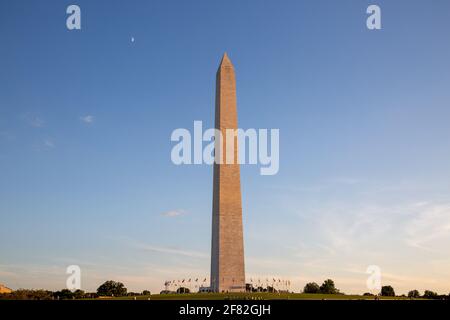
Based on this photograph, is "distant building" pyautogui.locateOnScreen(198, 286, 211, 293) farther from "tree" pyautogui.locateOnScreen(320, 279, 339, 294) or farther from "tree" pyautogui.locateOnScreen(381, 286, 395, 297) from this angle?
"tree" pyautogui.locateOnScreen(381, 286, 395, 297)

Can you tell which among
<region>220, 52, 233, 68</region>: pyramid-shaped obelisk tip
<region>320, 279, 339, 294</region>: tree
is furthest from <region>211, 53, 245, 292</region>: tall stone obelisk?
<region>320, 279, 339, 294</region>: tree

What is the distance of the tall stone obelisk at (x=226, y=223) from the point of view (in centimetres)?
6862

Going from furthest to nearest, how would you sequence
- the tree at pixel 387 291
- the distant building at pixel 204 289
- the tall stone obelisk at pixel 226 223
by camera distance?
the tree at pixel 387 291
the distant building at pixel 204 289
the tall stone obelisk at pixel 226 223

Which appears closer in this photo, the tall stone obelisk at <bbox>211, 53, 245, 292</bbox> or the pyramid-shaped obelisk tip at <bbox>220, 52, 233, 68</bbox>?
the tall stone obelisk at <bbox>211, 53, 245, 292</bbox>

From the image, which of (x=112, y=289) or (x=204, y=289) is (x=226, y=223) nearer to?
(x=204, y=289)

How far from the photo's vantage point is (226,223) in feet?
226

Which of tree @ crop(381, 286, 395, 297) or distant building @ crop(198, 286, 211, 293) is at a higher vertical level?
distant building @ crop(198, 286, 211, 293)

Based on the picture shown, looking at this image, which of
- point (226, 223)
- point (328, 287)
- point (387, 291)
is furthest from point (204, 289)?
point (387, 291)

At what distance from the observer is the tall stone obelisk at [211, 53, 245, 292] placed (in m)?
68.6

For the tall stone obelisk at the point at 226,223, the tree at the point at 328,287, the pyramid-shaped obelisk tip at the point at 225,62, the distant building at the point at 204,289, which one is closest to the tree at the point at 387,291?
the tree at the point at 328,287

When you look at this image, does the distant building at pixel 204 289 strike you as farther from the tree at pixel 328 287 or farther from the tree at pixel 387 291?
the tree at pixel 387 291

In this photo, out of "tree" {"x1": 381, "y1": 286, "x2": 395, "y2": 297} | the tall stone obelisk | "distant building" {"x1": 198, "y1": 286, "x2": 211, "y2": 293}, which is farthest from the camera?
"tree" {"x1": 381, "y1": 286, "x2": 395, "y2": 297}
